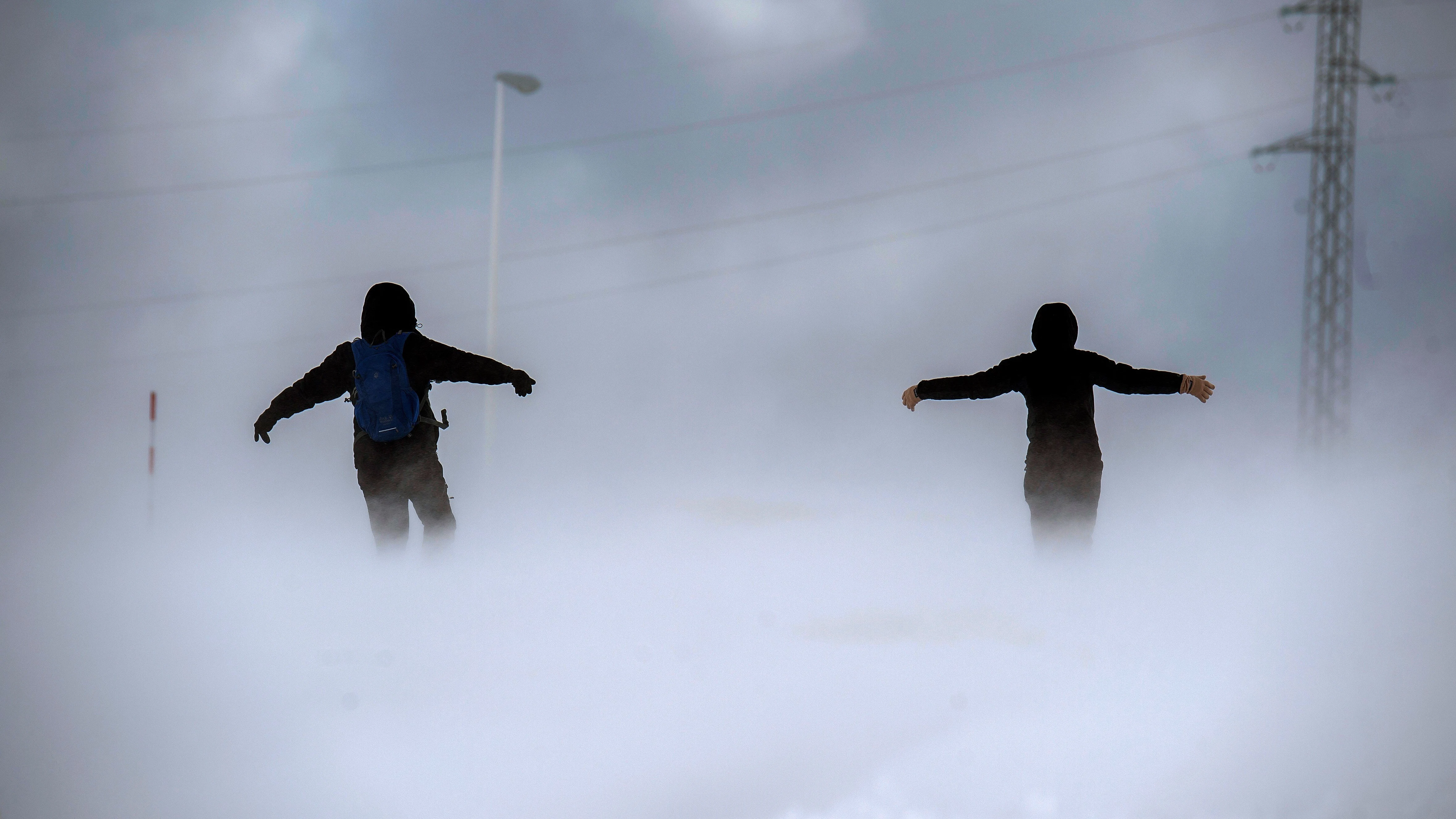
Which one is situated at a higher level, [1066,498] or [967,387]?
[967,387]

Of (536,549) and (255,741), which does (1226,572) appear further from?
(255,741)

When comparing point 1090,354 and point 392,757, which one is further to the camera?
point 1090,354

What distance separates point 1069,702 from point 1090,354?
2041 millimetres

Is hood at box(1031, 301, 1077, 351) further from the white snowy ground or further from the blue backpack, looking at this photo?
the blue backpack

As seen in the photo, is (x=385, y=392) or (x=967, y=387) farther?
(x=967, y=387)

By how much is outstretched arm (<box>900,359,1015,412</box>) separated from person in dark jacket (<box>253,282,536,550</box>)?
2.23 meters

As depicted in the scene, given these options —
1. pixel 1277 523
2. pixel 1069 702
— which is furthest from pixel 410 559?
pixel 1277 523

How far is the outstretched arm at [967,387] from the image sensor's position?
5453 millimetres

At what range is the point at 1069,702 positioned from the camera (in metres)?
4.05

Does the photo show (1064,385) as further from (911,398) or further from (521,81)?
(521,81)

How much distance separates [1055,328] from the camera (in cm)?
533

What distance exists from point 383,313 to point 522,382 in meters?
0.86

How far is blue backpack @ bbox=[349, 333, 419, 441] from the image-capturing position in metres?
5.15

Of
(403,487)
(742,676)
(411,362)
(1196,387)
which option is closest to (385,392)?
(411,362)
